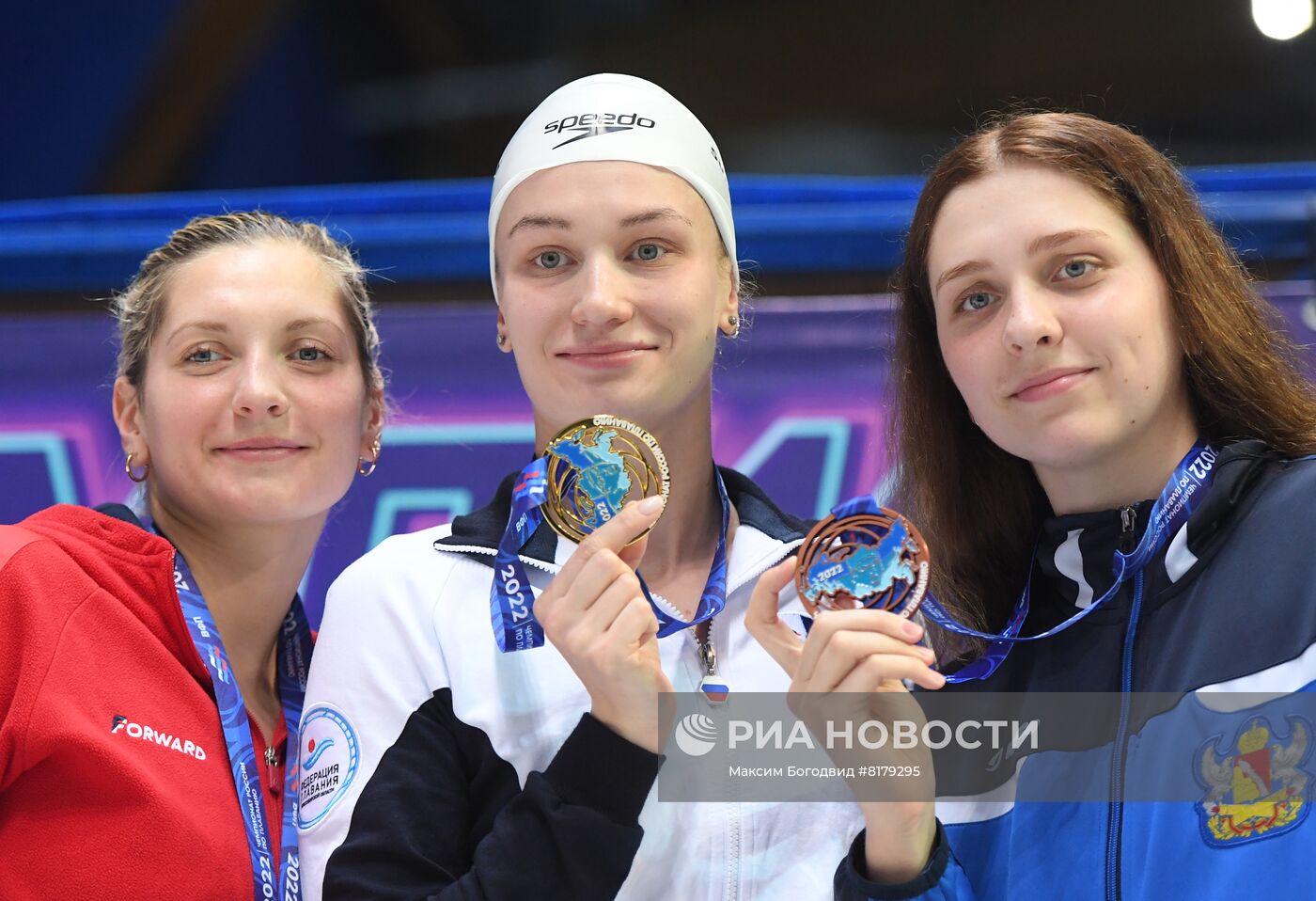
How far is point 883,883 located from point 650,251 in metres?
1.03

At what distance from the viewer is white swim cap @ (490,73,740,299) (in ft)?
7.16

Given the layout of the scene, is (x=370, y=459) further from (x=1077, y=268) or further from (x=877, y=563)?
(x=1077, y=268)

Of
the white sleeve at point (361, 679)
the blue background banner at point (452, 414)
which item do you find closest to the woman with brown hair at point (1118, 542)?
the white sleeve at point (361, 679)

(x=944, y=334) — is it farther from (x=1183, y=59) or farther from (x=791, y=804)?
(x=1183, y=59)

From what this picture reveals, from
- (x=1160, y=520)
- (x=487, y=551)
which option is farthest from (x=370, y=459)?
(x=1160, y=520)

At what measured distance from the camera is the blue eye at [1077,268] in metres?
1.95

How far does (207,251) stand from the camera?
260cm

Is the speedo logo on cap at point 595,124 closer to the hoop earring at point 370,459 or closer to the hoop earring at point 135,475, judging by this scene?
the hoop earring at point 370,459

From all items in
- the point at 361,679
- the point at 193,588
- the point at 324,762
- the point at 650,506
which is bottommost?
the point at 324,762

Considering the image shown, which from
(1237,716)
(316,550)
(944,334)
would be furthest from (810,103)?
(1237,716)

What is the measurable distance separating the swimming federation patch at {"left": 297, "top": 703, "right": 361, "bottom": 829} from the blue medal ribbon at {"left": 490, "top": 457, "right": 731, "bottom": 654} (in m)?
0.28

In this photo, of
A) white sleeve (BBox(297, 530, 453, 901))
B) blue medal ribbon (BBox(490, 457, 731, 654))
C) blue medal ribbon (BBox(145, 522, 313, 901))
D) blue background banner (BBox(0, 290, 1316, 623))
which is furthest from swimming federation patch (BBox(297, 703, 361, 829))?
blue background banner (BBox(0, 290, 1316, 623))

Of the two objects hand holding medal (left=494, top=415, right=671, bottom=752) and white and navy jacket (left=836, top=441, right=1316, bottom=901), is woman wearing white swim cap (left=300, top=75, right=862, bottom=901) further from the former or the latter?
white and navy jacket (left=836, top=441, right=1316, bottom=901)

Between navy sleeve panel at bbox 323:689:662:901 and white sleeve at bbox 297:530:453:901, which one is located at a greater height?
white sleeve at bbox 297:530:453:901
